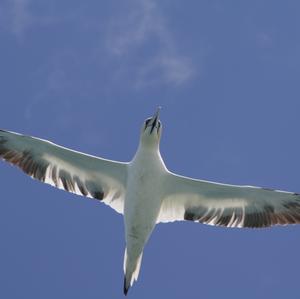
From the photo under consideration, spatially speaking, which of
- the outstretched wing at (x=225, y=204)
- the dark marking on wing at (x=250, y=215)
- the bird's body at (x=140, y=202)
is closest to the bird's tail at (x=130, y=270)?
the bird's body at (x=140, y=202)

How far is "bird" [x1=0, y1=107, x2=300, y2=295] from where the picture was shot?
36.2m

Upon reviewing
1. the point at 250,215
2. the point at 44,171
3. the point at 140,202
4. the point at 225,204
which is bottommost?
the point at 140,202

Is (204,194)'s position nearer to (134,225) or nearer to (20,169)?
(134,225)

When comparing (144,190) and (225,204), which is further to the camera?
(225,204)

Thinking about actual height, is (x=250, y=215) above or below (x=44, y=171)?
below

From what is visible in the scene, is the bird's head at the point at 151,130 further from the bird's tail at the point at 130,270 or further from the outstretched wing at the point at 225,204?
the bird's tail at the point at 130,270

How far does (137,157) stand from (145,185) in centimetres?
113

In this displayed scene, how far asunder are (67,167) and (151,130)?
3.37m

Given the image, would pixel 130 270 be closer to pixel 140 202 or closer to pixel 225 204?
pixel 140 202

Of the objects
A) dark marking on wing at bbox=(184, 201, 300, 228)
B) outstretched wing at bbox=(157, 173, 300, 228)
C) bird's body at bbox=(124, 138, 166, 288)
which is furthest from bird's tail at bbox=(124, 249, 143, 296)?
dark marking on wing at bbox=(184, 201, 300, 228)

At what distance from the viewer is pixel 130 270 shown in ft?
119

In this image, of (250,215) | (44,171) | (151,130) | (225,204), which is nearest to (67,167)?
(44,171)

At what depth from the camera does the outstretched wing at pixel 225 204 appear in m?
36.9

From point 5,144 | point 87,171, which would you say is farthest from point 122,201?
point 5,144
